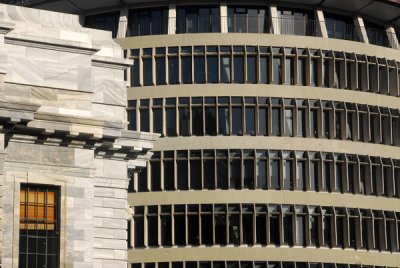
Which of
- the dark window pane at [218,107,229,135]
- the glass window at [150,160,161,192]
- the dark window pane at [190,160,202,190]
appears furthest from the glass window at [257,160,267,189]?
the glass window at [150,160,161,192]

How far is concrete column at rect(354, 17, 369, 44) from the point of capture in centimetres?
11206

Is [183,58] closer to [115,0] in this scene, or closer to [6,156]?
[115,0]

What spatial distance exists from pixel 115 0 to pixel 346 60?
17519 mm

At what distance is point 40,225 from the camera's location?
2554 inches

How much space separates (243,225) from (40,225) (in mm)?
41780

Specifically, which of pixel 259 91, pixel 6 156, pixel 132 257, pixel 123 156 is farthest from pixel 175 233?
pixel 6 156

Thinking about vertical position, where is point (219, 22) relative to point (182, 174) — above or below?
above

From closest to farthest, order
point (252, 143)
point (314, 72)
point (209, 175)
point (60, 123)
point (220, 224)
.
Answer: point (60, 123) < point (220, 224) < point (209, 175) < point (252, 143) < point (314, 72)

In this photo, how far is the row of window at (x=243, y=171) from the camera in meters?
106

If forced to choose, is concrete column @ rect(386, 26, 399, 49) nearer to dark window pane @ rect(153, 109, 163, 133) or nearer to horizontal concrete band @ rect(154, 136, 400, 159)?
horizontal concrete band @ rect(154, 136, 400, 159)

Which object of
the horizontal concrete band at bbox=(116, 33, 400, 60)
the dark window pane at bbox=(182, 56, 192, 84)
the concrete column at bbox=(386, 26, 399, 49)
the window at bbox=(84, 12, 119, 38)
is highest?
the window at bbox=(84, 12, 119, 38)

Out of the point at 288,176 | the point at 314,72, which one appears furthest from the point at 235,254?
the point at 314,72

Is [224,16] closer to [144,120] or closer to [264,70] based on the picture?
[264,70]

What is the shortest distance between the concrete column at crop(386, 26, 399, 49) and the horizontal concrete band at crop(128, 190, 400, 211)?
13.6 meters
